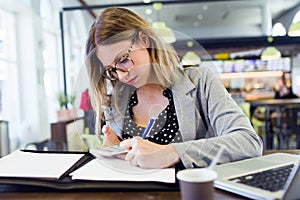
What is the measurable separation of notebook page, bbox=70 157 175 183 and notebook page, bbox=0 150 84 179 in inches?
2.5

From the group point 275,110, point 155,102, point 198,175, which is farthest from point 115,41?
point 275,110

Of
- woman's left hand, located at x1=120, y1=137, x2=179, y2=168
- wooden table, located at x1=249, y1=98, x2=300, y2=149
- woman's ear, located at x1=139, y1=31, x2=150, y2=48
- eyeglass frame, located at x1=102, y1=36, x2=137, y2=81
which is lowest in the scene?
wooden table, located at x1=249, y1=98, x2=300, y2=149

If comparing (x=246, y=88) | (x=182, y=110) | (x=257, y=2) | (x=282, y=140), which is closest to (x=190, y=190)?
(x=182, y=110)

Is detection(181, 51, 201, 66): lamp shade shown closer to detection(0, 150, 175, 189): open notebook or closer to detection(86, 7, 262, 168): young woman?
detection(86, 7, 262, 168): young woman

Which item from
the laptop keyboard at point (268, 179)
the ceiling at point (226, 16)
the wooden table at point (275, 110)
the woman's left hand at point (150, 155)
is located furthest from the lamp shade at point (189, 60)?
the ceiling at point (226, 16)

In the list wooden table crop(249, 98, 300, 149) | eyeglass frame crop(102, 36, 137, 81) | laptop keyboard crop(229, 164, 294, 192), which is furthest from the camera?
wooden table crop(249, 98, 300, 149)

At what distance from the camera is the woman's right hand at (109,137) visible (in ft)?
3.06

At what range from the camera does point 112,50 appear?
0.85m

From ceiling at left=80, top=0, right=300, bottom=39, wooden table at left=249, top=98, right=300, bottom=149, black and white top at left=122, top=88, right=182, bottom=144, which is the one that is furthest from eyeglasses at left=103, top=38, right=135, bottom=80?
ceiling at left=80, top=0, right=300, bottom=39

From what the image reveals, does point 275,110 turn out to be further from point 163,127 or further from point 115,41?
point 115,41

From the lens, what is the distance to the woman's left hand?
0.80 metres

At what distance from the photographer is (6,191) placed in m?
0.77

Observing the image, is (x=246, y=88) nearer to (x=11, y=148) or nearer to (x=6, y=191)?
(x=11, y=148)

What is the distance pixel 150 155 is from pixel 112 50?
30 cm
